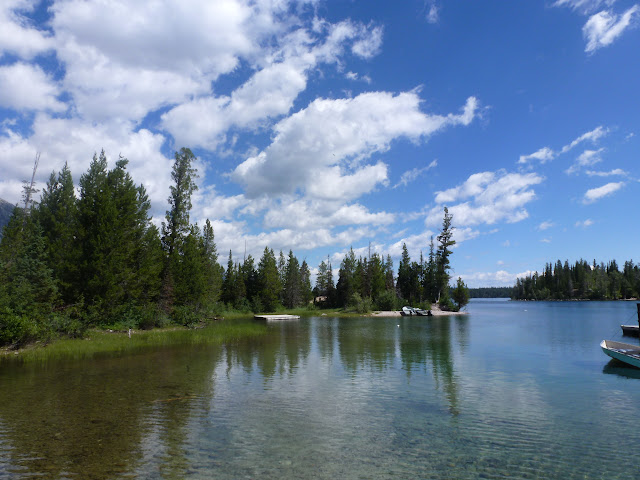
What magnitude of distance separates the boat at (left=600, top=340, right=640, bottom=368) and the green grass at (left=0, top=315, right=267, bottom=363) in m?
33.5

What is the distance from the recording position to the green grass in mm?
29156

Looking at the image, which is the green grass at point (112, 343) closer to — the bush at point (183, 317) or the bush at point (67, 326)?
the bush at point (67, 326)

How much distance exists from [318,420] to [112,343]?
94.6ft

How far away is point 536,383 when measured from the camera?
2162 cm

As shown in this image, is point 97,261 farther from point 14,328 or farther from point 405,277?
point 405,277

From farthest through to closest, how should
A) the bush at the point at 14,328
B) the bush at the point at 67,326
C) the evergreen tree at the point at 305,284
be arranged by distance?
the evergreen tree at the point at 305,284 < the bush at the point at 67,326 < the bush at the point at 14,328

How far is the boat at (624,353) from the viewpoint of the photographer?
84.4 ft

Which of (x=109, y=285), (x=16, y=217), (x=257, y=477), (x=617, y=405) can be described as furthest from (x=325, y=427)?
(x=16, y=217)

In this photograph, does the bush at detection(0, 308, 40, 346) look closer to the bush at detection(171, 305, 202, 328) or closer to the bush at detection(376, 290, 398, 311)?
the bush at detection(171, 305, 202, 328)

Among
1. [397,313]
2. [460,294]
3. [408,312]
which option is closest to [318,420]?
[408,312]

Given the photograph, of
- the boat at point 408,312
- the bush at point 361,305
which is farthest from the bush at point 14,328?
the boat at point 408,312

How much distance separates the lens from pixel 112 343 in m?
36.0

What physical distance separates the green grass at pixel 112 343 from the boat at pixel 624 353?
33.5m

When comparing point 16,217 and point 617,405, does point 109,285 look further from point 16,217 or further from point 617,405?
point 617,405
